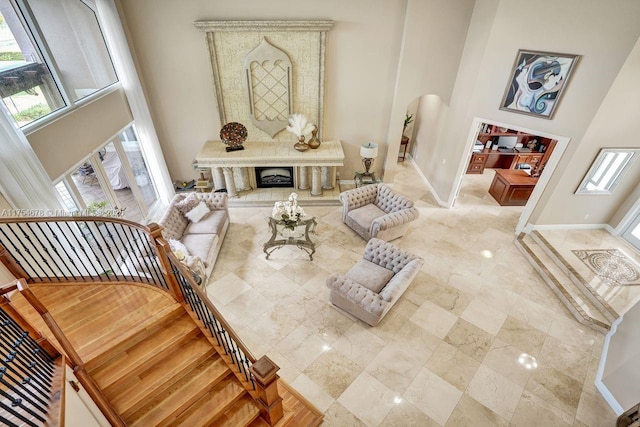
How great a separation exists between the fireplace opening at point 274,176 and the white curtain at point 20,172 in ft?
14.7

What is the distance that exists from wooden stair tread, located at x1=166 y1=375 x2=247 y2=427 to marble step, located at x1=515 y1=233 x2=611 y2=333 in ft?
17.2

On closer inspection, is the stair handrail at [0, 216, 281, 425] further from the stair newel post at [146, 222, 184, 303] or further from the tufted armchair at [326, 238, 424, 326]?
the tufted armchair at [326, 238, 424, 326]

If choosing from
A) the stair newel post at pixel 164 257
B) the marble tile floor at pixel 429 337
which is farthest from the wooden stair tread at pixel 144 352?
the marble tile floor at pixel 429 337

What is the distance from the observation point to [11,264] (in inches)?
136

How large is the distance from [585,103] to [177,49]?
7.66 metres

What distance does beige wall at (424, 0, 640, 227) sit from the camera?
4594mm

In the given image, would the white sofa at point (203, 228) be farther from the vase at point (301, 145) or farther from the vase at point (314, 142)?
the vase at point (314, 142)

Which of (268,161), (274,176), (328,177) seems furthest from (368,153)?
(274,176)

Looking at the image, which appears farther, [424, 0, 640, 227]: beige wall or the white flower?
the white flower

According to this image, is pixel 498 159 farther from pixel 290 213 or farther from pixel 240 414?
pixel 240 414

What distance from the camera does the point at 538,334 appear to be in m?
4.72

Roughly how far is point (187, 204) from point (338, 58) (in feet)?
14.6

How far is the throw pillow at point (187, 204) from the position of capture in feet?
19.6

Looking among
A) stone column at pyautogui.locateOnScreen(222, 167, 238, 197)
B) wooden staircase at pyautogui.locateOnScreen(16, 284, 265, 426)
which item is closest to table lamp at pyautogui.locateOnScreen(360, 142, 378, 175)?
stone column at pyautogui.locateOnScreen(222, 167, 238, 197)
